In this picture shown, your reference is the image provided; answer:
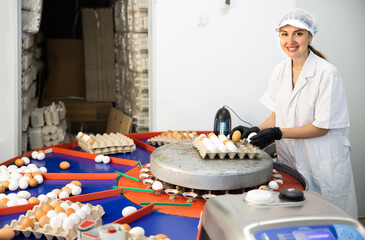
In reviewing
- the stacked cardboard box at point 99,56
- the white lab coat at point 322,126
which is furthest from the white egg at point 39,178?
the stacked cardboard box at point 99,56

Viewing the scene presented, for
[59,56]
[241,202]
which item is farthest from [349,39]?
[59,56]

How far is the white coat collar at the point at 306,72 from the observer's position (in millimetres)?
2701

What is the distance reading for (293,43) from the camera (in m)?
2.65

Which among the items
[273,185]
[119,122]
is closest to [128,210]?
[273,185]

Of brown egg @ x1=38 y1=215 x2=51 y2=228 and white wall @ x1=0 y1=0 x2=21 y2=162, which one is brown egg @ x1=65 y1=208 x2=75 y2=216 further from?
white wall @ x1=0 y1=0 x2=21 y2=162

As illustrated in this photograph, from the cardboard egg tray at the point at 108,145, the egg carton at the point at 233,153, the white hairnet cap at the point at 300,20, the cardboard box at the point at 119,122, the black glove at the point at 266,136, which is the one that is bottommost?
the cardboard box at the point at 119,122

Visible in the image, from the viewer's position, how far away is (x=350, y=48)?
13.9ft

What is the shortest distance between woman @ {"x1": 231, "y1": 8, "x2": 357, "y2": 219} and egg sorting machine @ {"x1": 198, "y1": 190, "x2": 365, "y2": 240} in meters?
A: 1.28

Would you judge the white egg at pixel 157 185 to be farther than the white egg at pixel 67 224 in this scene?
Yes

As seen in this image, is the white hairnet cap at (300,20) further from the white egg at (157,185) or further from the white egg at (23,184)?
the white egg at (23,184)

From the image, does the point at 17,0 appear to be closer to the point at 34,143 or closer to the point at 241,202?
the point at 34,143

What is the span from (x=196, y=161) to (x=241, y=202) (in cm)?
86

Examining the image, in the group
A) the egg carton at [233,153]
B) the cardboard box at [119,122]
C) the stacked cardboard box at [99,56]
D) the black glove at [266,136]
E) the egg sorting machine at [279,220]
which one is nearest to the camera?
the egg sorting machine at [279,220]

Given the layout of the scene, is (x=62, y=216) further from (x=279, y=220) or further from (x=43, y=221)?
(x=279, y=220)
